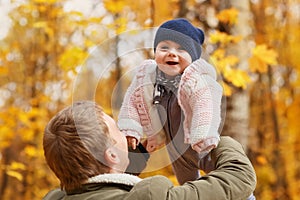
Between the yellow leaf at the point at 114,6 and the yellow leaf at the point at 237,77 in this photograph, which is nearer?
the yellow leaf at the point at 237,77

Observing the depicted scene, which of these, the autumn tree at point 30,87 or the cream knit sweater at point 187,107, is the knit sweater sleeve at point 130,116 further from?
the autumn tree at point 30,87

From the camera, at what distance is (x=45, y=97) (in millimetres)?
5516

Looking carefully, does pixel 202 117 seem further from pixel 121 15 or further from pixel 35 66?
pixel 35 66

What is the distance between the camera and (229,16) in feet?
10.1

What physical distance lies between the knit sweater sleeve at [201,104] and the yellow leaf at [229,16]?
6.86 feet

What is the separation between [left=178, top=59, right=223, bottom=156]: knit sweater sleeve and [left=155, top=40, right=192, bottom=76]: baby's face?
1.0 inches

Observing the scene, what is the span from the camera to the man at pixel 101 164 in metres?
0.92

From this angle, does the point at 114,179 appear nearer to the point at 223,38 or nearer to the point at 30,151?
the point at 223,38

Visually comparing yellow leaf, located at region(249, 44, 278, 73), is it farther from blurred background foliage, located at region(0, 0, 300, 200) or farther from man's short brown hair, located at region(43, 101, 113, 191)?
man's short brown hair, located at region(43, 101, 113, 191)

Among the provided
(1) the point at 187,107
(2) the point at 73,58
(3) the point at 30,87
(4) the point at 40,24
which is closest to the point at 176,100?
(1) the point at 187,107

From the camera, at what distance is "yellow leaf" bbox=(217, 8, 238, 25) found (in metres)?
3.06

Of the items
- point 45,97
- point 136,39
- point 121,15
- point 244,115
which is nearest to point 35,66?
point 45,97

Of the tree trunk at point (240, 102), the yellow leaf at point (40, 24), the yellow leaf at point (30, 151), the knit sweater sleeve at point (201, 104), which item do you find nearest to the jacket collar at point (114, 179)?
the knit sweater sleeve at point (201, 104)

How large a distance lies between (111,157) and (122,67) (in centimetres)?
30
